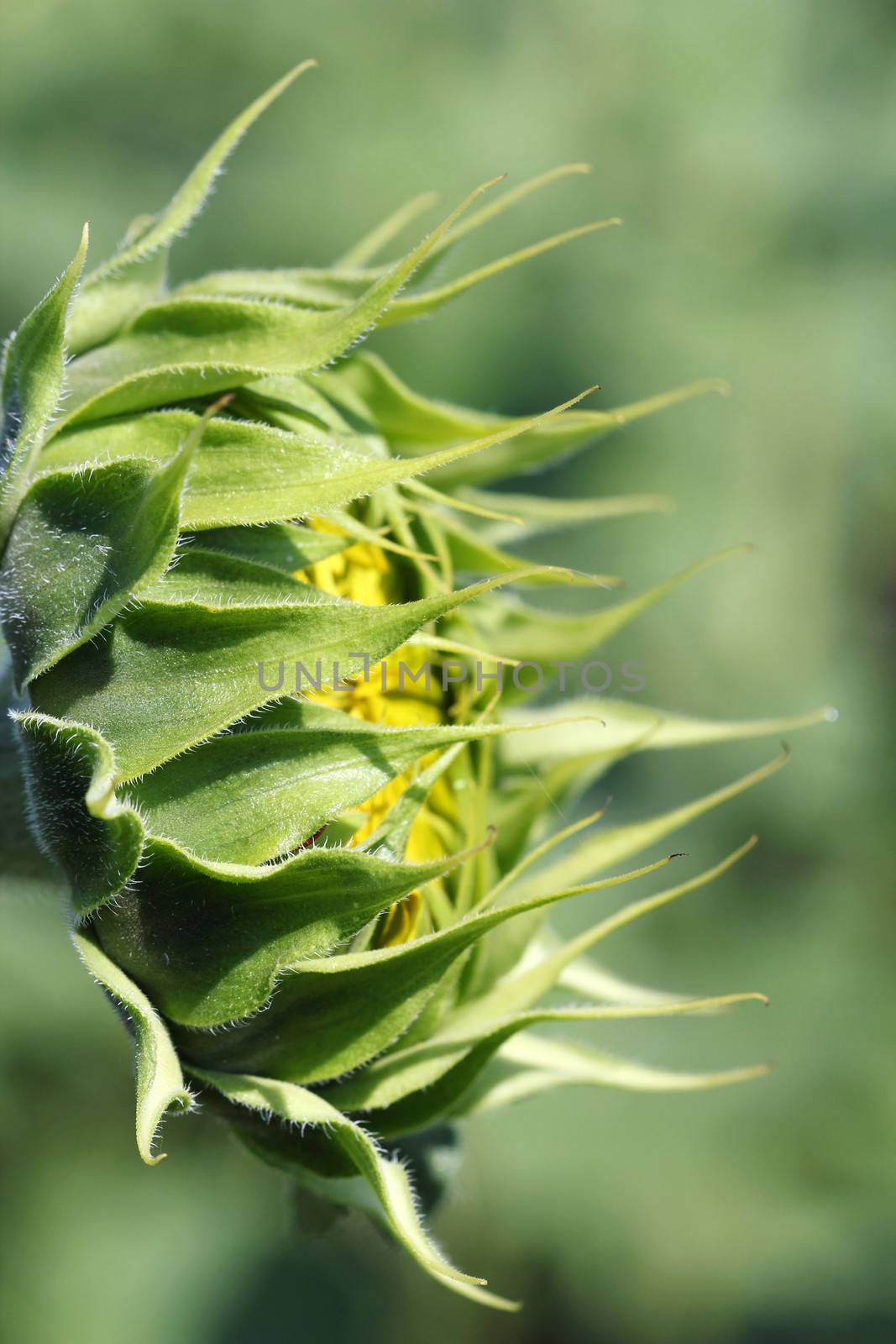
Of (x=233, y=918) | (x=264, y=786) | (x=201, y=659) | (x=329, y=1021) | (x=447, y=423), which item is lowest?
(x=329, y=1021)

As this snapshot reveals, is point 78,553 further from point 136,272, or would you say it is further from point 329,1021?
point 329,1021

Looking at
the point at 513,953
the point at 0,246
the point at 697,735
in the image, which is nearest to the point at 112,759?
the point at 513,953

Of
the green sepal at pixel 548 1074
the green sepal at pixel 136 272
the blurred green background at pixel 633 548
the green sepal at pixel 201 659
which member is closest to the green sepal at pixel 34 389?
the green sepal at pixel 136 272

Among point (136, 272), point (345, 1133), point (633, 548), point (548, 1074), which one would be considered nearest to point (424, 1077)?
point (345, 1133)

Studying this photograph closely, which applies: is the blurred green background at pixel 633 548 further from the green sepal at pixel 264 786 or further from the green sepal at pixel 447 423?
the green sepal at pixel 264 786

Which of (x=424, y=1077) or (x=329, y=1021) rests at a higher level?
(x=329, y=1021)

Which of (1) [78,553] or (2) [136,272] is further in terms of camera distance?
(2) [136,272]

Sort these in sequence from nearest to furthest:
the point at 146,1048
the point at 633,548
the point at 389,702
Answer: the point at 146,1048, the point at 389,702, the point at 633,548

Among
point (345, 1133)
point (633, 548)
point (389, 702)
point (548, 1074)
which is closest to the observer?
point (345, 1133)
